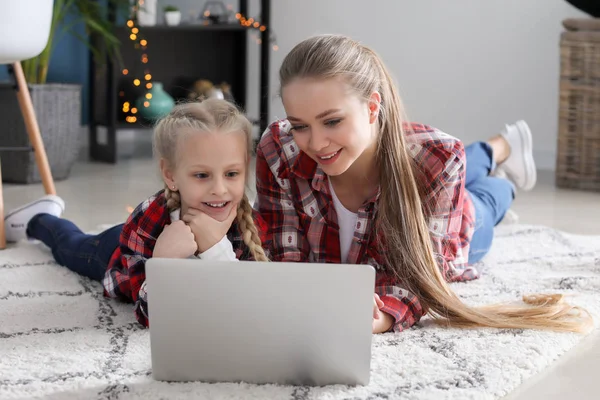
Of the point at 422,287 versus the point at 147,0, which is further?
the point at 147,0

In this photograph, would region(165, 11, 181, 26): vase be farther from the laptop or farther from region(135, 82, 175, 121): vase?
the laptop

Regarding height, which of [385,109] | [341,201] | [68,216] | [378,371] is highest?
[385,109]

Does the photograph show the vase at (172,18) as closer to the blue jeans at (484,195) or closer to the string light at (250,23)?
the string light at (250,23)

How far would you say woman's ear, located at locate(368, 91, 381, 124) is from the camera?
139 cm

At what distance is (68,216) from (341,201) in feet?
3.82

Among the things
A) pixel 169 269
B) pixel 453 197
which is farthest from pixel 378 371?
pixel 453 197

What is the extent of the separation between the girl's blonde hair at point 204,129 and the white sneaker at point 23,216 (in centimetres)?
75

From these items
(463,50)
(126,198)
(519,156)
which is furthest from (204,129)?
(463,50)

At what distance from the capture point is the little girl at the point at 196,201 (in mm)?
1333

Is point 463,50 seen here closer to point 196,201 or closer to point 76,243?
point 76,243

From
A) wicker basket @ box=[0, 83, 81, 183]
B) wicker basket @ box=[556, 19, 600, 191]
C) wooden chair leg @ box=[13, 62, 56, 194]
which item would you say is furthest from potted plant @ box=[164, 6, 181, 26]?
wicker basket @ box=[556, 19, 600, 191]

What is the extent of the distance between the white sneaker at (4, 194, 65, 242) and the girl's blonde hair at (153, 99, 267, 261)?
0.75m

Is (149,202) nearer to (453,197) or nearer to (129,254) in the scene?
(129,254)

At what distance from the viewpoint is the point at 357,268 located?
100 cm
